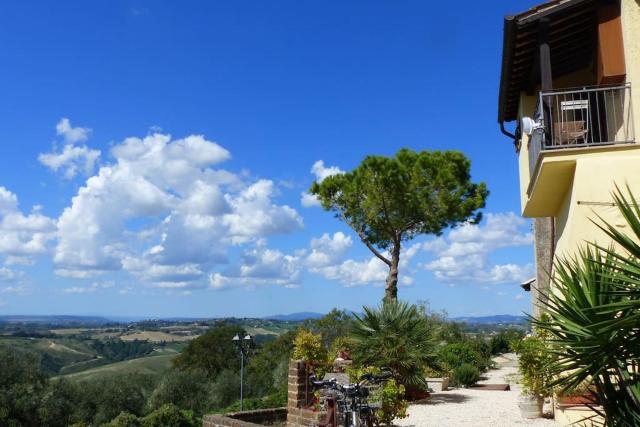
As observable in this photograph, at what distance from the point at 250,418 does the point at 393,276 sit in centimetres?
1152

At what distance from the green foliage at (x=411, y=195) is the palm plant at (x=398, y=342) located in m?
6.16

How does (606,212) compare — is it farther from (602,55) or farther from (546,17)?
(546,17)

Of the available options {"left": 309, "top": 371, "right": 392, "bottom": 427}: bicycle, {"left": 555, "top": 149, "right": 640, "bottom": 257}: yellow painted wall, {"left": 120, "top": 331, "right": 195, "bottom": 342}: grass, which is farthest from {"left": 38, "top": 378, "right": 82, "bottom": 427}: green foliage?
{"left": 120, "top": 331, "right": 195, "bottom": 342}: grass

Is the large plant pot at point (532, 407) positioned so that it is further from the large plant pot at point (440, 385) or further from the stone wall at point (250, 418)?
the large plant pot at point (440, 385)

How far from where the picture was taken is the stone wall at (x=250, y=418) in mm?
8773

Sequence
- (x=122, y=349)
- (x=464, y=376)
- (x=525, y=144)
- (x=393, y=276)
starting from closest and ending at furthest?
1. (x=525, y=144)
2. (x=464, y=376)
3. (x=393, y=276)
4. (x=122, y=349)

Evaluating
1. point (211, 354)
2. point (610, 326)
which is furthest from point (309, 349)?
point (211, 354)

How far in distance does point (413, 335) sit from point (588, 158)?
7.51 meters

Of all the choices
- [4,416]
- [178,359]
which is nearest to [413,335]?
[4,416]

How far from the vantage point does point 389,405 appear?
8797mm

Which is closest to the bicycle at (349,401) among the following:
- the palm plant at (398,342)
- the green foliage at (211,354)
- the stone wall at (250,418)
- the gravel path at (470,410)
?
the stone wall at (250,418)

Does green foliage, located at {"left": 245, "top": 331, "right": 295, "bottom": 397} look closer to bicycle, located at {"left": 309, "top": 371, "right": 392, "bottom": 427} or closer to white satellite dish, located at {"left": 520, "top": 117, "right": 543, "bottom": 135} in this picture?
bicycle, located at {"left": 309, "top": 371, "right": 392, "bottom": 427}

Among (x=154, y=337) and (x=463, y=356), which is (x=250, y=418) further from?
(x=154, y=337)

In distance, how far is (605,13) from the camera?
8.06 metres
